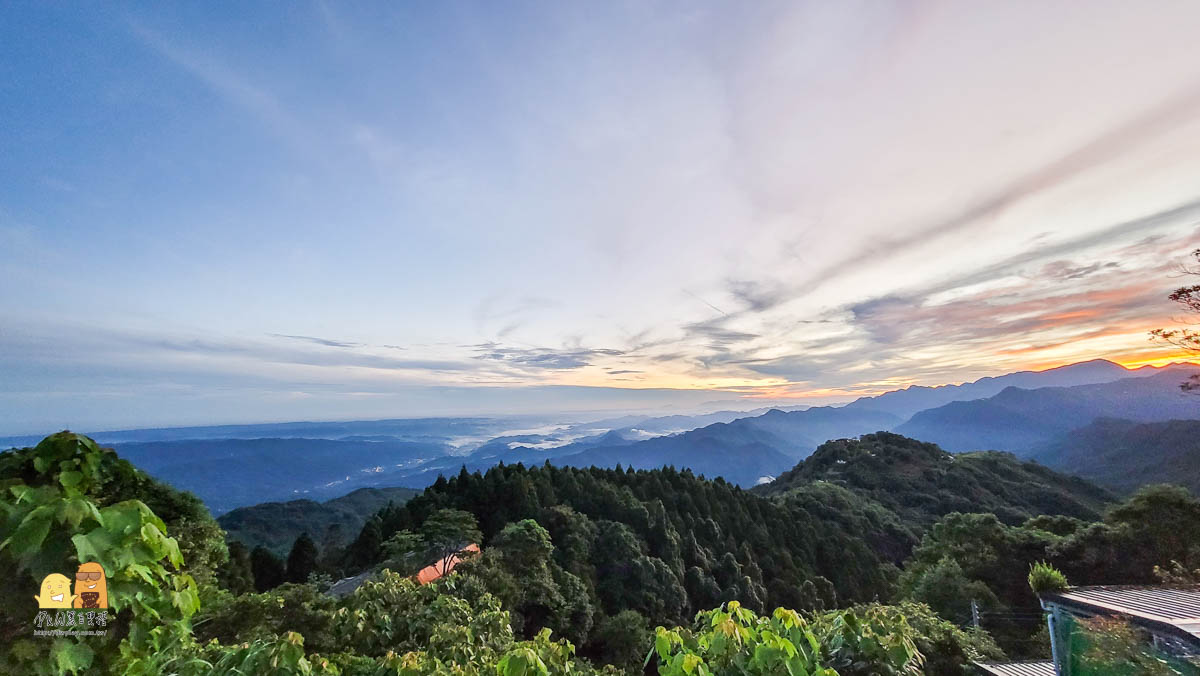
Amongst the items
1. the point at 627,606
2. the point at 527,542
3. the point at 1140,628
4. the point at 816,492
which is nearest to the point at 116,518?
the point at 1140,628

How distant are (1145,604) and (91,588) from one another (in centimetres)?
1141

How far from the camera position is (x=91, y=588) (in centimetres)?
171

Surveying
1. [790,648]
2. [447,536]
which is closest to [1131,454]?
[447,536]

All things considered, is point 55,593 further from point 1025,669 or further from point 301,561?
point 301,561

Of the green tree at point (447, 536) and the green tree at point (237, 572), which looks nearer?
the green tree at point (237, 572)

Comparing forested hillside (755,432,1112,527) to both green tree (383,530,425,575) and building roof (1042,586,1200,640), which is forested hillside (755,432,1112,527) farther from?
building roof (1042,586,1200,640)

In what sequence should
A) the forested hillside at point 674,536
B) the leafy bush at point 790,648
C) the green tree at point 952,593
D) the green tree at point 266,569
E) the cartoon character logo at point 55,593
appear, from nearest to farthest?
the cartoon character logo at point 55,593, the leafy bush at point 790,648, the green tree at point 952,593, the forested hillside at point 674,536, the green tree at point 266,569

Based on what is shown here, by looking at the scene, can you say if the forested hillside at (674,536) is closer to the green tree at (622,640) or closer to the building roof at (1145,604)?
the green tree at (622,640)

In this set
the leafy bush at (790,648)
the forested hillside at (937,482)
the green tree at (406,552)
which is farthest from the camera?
the forested hillside at (937,482)

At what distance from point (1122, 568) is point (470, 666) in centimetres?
3576

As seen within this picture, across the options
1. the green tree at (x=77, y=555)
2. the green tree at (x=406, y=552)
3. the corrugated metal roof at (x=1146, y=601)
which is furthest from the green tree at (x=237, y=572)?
the corrugated metal roof at (x=1146, y=601)

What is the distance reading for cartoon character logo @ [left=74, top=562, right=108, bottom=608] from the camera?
5.53ft

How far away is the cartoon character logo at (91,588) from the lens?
5.53 feet

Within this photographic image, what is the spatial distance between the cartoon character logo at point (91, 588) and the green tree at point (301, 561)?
122 feet
